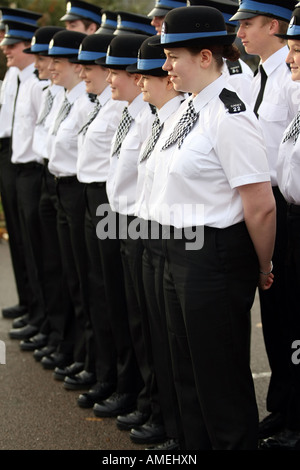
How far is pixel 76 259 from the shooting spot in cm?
581

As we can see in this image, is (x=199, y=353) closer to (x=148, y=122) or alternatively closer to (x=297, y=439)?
(x=297, y=439)

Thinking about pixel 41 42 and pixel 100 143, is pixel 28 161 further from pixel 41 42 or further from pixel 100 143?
pixel 100 143

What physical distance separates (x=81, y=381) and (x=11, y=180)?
1.96 m

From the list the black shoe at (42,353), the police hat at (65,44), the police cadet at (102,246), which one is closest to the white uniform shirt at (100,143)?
the police cadet at (102,246)

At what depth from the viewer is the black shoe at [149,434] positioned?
4914 millimetres

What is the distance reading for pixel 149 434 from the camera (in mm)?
4922

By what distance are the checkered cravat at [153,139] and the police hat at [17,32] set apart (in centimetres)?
290

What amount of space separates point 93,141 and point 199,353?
1893 mm

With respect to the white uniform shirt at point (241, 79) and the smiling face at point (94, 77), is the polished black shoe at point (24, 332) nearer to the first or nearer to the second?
the smiling face at point (94, 77)

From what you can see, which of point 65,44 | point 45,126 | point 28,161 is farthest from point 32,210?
point 65,44

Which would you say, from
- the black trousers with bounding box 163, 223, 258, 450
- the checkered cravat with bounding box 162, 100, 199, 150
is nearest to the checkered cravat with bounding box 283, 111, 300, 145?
the checkered cravat with bounding box 162, 100, 199, 150

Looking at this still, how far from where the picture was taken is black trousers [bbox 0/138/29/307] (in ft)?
23.3

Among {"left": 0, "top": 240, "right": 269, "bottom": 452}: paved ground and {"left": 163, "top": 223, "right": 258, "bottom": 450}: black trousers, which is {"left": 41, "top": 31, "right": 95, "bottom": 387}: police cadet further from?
{"left": 163, "top": 223, "right": 258, "bottom": 450}: black trousers

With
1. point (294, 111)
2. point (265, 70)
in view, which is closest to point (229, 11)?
point (265, 70)
